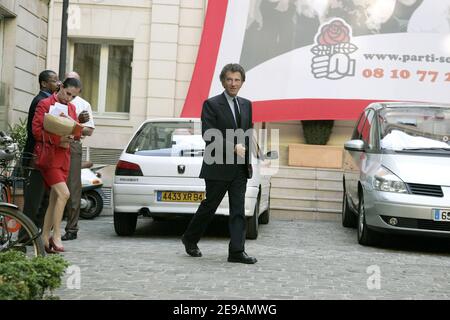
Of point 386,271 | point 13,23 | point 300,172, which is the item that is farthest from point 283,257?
point 13,23

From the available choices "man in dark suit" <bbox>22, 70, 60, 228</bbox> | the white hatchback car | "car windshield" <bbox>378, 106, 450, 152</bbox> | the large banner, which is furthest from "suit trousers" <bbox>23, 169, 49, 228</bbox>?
the large banner

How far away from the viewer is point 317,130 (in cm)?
1447

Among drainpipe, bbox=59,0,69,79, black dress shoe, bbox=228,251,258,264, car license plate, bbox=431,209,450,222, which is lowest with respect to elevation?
black dress shoe, bbox=228,251,258,264

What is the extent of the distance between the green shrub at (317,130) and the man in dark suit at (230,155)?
25.3ft

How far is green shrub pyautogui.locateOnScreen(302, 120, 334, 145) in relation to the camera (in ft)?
47.5

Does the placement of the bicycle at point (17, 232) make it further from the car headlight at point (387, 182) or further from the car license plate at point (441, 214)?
the car license plate at point (441, 214)

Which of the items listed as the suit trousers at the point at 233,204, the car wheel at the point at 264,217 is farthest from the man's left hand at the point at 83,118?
the car wheel at the point at 264,217

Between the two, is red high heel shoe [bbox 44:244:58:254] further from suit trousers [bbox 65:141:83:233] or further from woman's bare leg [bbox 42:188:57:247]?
suit trousers [bbox 65:141:83:233]

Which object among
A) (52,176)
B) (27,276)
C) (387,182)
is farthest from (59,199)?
(387,182)

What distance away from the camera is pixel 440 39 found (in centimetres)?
1413

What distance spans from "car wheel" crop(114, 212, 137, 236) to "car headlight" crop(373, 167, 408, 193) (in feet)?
9.82

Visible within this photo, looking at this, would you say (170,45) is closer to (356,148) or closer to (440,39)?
(440,39)

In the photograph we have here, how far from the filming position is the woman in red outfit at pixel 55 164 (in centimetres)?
706

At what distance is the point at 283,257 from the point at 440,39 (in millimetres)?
8412
